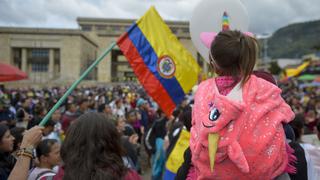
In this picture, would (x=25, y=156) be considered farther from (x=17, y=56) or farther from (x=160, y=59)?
(x=17, y=56)

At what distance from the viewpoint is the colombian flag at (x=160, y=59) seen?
16.9 ft

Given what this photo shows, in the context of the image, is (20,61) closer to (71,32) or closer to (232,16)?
(71,32)

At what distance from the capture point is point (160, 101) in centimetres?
515

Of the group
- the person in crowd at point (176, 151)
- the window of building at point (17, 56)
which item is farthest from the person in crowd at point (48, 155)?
the window of building at point (17, 56)

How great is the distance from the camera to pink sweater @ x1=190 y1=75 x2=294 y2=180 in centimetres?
149

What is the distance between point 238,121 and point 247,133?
0.06 meters

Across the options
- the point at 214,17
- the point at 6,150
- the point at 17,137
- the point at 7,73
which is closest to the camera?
the point at 214,17

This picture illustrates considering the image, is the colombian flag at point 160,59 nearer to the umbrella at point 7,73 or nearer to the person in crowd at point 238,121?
the umbrella at point 7,73

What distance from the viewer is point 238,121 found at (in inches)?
59.8

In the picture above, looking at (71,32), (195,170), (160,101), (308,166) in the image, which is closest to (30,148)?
(195,170)

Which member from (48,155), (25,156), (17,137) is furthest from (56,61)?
(25,156)

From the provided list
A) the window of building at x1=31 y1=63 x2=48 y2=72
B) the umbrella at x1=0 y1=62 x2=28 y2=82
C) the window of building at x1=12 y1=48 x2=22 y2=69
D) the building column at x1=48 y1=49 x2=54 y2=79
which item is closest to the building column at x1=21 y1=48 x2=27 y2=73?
the window of building at x1=12 y1=48 x2=22 y2=69

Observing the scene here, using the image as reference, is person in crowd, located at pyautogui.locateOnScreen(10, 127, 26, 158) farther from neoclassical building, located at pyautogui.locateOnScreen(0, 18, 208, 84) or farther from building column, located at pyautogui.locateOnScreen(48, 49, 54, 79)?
building column, located at pyautogui.locateOnScreen(48, 49, 54, 79)

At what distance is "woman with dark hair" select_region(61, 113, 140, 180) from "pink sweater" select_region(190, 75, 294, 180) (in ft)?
1.39
